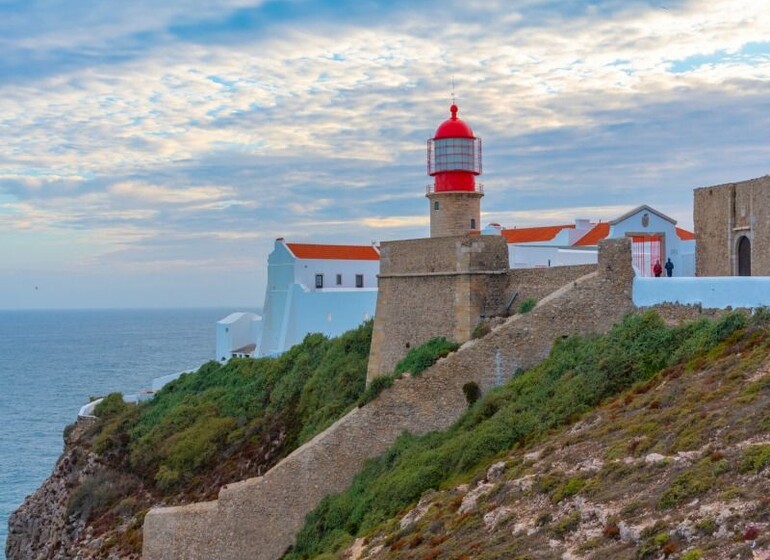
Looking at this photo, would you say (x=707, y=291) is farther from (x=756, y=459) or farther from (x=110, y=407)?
(x=110, y=407)

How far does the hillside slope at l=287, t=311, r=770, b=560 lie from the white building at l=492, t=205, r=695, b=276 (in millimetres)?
6847

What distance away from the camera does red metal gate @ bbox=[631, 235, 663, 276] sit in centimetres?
2316

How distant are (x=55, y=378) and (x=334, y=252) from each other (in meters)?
48.4

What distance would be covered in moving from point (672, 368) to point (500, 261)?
7.10m

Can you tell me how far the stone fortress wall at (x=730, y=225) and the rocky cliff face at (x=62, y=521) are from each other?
1628cm

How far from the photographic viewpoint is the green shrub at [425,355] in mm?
18844

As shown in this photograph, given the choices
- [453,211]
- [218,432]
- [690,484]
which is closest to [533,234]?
[453,211]

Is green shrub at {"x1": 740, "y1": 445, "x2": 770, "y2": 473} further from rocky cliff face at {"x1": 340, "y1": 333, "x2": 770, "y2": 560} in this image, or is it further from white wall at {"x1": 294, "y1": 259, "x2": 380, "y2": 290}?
white wall at {"x1": 294, "y1": 259, "x2": 380, "y2": 290}

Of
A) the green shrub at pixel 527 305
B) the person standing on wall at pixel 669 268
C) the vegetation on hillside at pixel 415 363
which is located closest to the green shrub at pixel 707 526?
the vegetation on hillside at pixel 415 363

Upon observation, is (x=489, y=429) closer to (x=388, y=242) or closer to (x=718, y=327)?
(x=718, y=327)

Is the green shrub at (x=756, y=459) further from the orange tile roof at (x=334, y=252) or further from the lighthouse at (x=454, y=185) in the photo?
the orange tile roof at (x=334, y=252)

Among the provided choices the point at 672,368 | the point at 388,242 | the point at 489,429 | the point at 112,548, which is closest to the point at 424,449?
the point at 489,429

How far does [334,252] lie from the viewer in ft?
125

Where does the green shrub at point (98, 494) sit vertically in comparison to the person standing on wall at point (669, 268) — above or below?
below
